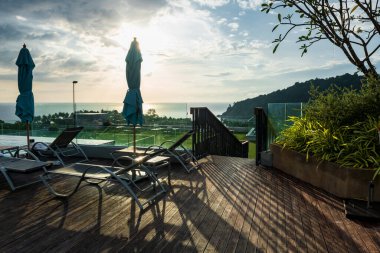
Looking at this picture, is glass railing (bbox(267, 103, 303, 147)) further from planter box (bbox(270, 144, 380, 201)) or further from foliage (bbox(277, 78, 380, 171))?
planter box (bbox(270, 144, 380, 201))

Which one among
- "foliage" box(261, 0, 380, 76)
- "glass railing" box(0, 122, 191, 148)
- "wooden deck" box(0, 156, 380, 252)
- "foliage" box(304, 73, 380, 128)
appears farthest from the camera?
"glass railing" box(0, 122, 191, 148)

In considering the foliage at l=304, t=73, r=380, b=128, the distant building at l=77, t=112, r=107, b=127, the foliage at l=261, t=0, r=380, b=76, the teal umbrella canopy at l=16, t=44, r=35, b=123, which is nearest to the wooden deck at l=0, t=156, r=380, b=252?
the foliage at l=304, t=73, r=380, b=128

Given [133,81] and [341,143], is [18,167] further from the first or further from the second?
[341,143]

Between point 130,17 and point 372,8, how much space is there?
221 inches

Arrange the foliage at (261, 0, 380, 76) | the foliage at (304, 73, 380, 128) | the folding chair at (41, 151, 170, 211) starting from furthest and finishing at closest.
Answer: the foliage at (261, 0, 380, 76) < the foliage at (304, 73, 380, 128) < the folding chair at (41, 151, 170, 211)

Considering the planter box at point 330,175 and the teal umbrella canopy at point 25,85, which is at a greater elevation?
the teal umbrella canopy at point 25,85

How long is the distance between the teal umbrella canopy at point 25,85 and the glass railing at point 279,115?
5478 millimetres

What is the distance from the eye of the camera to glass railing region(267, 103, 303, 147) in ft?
21.8

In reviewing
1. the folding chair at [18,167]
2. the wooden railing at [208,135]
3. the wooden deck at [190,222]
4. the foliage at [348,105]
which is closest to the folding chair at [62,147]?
the folding chair at [18,167]

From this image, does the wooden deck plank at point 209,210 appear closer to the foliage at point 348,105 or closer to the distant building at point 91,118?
the foliage at point 348,105

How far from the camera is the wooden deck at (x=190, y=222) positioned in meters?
2.90

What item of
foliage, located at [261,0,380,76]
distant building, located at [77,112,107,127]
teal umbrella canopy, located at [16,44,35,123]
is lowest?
distant building, located at [77,112,107,127]

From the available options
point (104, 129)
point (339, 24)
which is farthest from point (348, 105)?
point (104, 129)

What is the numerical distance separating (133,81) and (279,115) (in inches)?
135
